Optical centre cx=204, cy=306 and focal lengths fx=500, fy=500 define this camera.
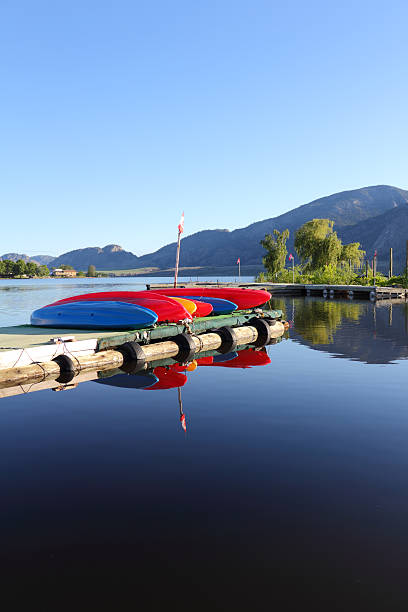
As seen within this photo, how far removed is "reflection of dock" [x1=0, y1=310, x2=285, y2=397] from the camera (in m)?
12.5

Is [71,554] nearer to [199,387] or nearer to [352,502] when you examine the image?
[352,502]

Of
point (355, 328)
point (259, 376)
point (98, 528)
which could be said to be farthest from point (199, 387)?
point (355, 328)

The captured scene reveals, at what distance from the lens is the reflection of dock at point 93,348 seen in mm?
12492

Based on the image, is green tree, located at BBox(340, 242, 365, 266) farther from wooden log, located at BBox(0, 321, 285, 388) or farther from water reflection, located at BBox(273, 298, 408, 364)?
wooden log, located at BBox(0, 321, 285, 388)

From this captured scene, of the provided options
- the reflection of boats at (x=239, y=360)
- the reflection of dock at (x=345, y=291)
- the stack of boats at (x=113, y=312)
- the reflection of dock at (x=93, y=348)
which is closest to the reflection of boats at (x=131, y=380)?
the reflection of dock at (x=93, y=348)

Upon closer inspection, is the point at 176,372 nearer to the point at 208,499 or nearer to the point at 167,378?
the point at 167,378

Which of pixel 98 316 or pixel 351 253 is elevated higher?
pixel 351 253

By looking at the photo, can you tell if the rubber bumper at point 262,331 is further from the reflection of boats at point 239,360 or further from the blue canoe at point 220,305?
the reflection of boats at point 239,360

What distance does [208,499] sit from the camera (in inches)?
233

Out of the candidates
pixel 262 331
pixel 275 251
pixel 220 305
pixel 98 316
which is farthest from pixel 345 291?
pixel 98 316

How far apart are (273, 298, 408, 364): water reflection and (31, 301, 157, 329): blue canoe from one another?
6.65 m

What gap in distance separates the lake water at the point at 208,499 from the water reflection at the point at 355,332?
6.12 meters

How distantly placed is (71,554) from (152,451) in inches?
117

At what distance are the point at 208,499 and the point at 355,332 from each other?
18.7m
